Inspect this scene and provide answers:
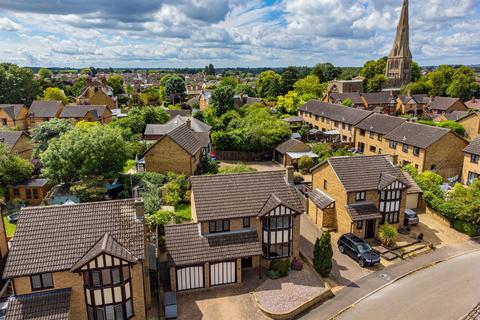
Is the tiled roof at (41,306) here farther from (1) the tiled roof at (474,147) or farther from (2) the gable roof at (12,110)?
(2) the gable roof at (12,110)

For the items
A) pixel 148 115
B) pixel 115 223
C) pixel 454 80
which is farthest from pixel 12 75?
pixel 454 80

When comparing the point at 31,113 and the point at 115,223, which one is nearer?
the point at 115,223

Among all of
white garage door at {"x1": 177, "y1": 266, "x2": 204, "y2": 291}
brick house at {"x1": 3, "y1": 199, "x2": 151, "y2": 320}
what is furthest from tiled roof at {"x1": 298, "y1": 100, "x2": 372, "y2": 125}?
brick house at {"x1": 3, "y1": 199, "x2": 151, "y2": 320}

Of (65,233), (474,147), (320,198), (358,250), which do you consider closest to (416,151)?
(474,147)

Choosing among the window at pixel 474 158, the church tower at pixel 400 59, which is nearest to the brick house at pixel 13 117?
the window at pixel 474 158

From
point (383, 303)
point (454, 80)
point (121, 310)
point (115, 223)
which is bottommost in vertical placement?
point (383, 303)

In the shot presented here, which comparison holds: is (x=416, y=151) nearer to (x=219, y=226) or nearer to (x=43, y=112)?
(x=219, y=226)

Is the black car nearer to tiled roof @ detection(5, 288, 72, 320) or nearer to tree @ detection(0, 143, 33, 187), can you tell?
tiled roof @ detection(5, 288, 72, 320)

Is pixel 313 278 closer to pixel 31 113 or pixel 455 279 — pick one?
pixel 455 279
